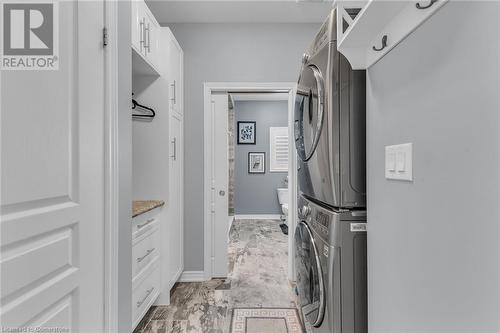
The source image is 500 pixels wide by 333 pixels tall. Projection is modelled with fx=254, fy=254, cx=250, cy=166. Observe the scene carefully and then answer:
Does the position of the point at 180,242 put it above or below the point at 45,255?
below

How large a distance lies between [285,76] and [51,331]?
102 inches

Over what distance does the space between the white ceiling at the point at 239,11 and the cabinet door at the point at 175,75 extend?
34cm

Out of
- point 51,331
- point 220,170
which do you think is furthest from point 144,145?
point 51,331

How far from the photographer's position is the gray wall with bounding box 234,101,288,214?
5.55 metres

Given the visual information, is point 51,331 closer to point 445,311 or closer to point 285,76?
point 445,311

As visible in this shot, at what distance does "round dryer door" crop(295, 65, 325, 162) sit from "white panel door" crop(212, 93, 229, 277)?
117 centimetres

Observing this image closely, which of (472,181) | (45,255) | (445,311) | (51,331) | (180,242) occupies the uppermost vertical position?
(472,181)

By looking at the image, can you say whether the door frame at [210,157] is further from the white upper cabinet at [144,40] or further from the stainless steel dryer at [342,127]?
the stainless steel dryer at [342,127]

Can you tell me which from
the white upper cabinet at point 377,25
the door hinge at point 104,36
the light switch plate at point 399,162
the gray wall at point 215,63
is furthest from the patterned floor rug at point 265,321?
the door hinge at point 104,36

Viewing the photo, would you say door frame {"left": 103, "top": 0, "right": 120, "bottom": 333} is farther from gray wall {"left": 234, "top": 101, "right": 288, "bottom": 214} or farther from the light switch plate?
gray wall {"left": 234, "top": 101, "right": 288, "bottom": 214}

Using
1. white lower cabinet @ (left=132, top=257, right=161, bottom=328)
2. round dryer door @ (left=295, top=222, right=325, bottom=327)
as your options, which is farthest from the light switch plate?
white lower cabinet @ (left=132, top=257, right=161, bottom=328)

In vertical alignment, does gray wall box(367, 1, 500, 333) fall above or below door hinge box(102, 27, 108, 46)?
below

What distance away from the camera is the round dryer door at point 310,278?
1296mm

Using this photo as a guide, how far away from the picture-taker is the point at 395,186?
0.91 metres
